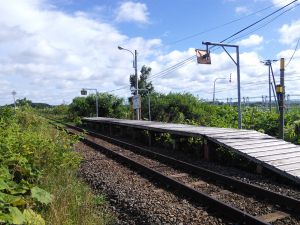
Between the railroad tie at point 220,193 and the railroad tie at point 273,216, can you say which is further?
the railroad tie at point 220,193

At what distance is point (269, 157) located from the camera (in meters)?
9.64

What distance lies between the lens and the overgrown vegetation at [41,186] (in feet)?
→ 15.2

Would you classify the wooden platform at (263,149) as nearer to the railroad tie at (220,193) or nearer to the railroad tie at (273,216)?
the railroad tie at (220,193)

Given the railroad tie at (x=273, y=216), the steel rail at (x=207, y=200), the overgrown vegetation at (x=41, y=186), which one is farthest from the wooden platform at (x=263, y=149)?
the overgrown vegetation at (x=41, y=186)

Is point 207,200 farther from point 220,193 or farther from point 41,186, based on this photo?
point 41,186

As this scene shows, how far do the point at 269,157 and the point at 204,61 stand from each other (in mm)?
8214

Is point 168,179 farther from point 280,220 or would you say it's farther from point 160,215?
point 280,220

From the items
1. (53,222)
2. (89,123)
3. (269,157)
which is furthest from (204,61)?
(89,123)

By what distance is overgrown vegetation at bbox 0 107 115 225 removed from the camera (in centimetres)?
463

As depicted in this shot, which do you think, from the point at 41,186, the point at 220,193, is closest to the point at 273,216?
the point at 220,193

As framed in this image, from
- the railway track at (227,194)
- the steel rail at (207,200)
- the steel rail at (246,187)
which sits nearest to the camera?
the steel rail at (207,200)

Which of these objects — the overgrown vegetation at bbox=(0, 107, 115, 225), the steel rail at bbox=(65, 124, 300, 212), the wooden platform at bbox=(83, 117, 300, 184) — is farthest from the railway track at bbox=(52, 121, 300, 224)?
the overgrown vegetation at bbox=(0, 107, 115, 225)

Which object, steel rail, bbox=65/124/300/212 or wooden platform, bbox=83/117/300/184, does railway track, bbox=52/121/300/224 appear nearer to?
steel rail, bbox=65/124/300/212

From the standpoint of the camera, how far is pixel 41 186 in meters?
6.65
